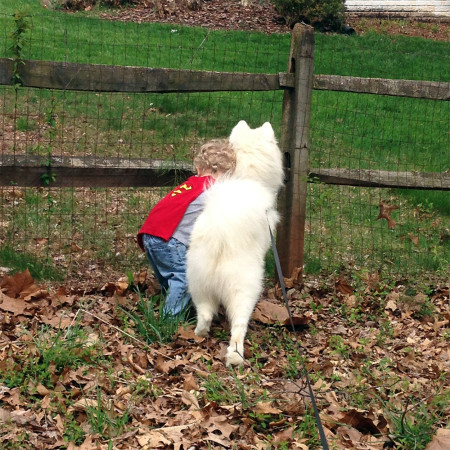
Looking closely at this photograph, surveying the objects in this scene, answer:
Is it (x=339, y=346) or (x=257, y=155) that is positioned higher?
(x=257, y=155)

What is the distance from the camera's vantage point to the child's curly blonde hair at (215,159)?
5852mm

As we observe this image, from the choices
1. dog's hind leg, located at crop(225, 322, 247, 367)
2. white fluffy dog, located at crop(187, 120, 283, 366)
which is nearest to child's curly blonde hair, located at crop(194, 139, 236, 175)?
white fluffy dog, located at crop(187, 120, 283, 366)

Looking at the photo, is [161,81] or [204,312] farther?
[161,81]

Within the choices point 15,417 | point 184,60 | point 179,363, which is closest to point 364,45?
point 184,60

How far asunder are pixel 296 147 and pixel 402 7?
16626 mm

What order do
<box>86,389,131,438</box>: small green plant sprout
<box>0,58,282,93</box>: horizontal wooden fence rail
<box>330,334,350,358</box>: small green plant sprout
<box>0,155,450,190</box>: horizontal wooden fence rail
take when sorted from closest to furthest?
1. <box>86,389,131,438</box>: small green plant sprout
2. <box>330,334,350,358</box>: small green plant sprout
3. <box>0,58,282,93</box>: horizontal wooden fence rail
4. <box>0,155,450,190</box>: horizontal wooden fence rail

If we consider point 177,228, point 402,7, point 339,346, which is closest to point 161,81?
point 177,228

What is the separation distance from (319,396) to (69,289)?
2636 mm

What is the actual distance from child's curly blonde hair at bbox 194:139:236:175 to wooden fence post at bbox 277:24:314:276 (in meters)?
0.82

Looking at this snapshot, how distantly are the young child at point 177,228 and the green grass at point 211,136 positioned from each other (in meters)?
1.12

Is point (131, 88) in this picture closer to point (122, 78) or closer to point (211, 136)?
point (122, 78)

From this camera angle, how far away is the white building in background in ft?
69.9

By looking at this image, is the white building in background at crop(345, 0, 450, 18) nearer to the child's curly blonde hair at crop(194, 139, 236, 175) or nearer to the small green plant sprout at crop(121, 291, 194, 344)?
the child's curly blonde hair at crop(194, 139, 236, 175)

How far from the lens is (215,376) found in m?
4.62
